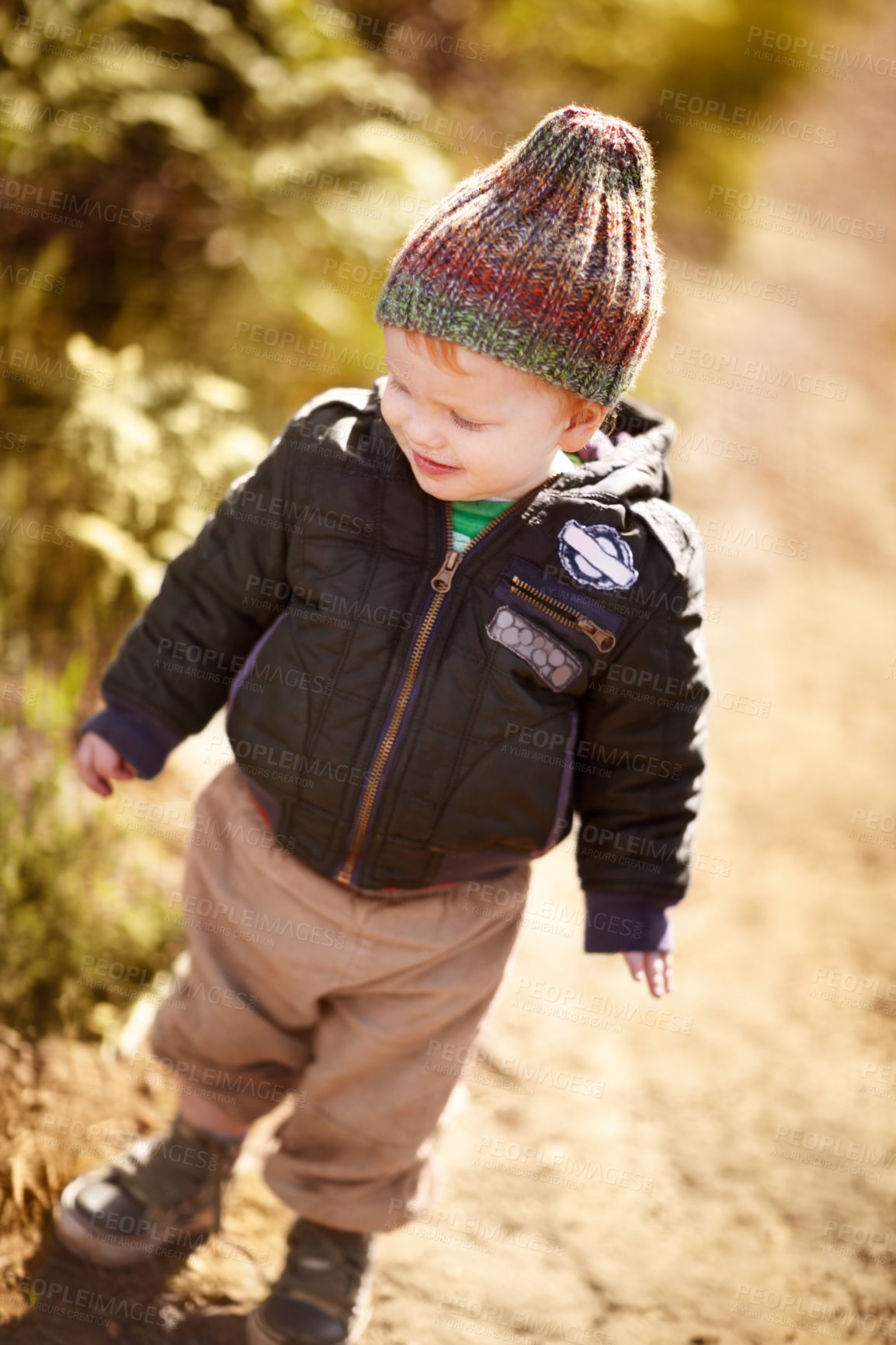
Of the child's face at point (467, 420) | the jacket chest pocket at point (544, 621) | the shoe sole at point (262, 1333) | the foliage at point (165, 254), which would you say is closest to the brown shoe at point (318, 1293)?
the shoe sole at point (262, 1333)

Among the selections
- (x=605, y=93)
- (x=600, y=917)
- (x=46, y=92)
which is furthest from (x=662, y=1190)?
(x=605, y=93)

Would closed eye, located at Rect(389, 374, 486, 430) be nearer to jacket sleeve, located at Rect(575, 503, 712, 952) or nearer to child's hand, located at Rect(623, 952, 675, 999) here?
jacket sleeve, located at Rect(575, 503, 712, 952)

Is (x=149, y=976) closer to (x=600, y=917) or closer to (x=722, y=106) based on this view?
(x=600, y=917)

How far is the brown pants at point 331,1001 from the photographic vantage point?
7.08ft

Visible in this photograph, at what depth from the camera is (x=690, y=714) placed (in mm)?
2014

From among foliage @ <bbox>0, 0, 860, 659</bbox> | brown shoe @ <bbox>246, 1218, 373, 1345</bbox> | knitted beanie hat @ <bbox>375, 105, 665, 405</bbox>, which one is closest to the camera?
knitted beanie hat @ <bbox>375, 105, 665, 405</bbox>

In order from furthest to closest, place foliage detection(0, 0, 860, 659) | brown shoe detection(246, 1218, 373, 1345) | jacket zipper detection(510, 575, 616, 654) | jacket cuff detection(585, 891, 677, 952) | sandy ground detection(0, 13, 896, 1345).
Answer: foliage detection(0, 0, 860, 659)
sandy ground detection(0, 13, 896, 1345)
brown shoe detection(246, 1218, 373, 1345)
jacket cuff detection(585, 891, 677, 952)
jacket zipper detection(510, 575, 616, 654)

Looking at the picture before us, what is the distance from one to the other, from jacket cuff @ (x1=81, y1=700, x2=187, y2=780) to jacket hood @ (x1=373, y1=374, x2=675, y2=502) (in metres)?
0.74

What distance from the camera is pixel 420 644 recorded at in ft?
6.37

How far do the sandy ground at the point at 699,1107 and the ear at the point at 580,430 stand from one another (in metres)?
1.52

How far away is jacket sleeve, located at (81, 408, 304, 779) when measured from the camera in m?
2.12

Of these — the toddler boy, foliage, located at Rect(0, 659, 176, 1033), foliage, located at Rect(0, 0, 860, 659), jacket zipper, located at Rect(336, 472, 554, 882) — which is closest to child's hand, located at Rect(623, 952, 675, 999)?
the toddler boy

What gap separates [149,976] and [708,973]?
5.59 ft

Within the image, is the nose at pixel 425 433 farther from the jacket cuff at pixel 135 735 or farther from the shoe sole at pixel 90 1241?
the shoe sole at pixel 90 1241
